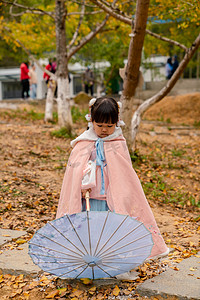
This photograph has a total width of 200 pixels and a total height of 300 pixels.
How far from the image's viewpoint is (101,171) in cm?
371

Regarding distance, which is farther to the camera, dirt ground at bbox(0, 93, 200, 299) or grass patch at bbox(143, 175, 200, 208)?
grass patch at bbox(143, 175, 200, 208)

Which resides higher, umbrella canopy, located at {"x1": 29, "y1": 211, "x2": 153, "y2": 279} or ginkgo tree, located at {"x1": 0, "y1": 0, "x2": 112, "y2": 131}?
ginkgo tree, located at {"x1": 0, "y1": 0, "x2": 112, "y2": 131}

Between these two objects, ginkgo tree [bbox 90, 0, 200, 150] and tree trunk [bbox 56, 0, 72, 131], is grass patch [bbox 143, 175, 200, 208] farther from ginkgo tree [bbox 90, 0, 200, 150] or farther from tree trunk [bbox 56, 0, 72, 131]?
tree trunk [bbox 56, 0, 72, 131]

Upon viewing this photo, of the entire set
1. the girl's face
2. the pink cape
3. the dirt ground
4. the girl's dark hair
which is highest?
the girl's dark hair

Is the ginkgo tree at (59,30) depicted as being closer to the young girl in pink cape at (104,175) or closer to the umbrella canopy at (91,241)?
the young girl in pink cape at (104,175)

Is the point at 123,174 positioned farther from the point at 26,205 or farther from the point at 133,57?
the point at 133,57

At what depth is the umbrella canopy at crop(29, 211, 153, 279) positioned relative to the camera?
307 cm

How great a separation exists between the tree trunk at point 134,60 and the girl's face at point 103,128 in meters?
4.32

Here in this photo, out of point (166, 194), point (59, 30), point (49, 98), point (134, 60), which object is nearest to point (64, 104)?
point (59, 30)

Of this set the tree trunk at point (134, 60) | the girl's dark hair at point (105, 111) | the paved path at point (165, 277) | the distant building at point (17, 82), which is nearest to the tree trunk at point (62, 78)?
the tree trunk at point (134, 60)

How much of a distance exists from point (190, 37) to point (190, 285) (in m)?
10.1

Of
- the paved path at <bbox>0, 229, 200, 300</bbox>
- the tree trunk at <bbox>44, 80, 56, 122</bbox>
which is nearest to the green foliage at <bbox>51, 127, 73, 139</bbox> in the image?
the tree trunk at <bbox>44, 80, 56, 122</bbox>

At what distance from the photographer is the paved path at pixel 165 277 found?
10.9 feet

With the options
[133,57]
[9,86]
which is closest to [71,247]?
[133,57]
